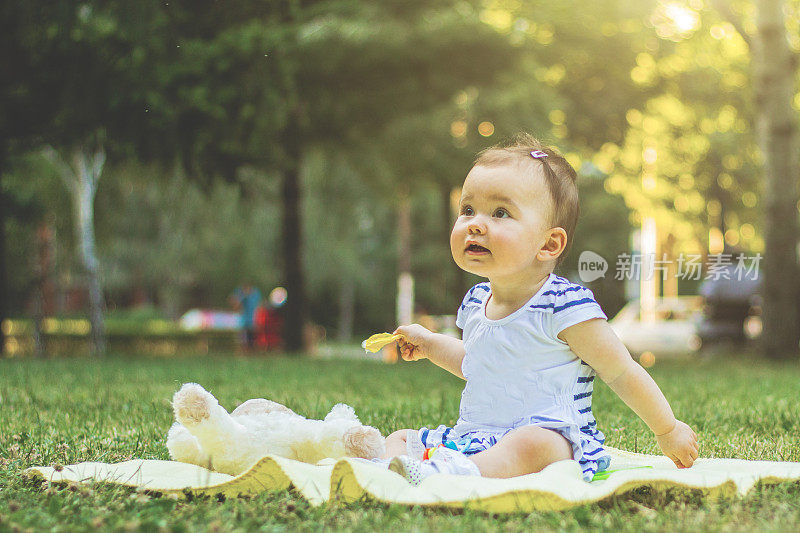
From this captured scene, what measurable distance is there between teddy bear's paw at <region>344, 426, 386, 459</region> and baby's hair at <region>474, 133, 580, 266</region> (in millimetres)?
859

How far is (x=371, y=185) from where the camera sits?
16641mm

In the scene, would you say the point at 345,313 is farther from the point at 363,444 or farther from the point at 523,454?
the point at 523,454

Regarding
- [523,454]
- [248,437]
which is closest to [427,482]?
[523,454]

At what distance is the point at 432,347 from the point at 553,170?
817mm

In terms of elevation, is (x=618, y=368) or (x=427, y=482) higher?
(x=618, y=368)

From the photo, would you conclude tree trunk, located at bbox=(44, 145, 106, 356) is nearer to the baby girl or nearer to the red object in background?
the red object in background

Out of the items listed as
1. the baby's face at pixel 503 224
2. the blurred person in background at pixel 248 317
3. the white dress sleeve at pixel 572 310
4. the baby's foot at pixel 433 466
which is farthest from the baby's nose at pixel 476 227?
the blurred person in background at pixel 248 317

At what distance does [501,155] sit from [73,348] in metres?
14.2

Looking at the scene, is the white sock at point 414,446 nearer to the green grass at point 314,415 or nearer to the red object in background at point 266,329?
the green grass at point 314,415

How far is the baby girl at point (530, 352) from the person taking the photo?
259 cm

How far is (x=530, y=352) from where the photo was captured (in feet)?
8.78

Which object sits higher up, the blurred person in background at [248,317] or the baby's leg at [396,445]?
the baby's leg at [396,445]

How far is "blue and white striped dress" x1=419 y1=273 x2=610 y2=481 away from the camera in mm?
2629

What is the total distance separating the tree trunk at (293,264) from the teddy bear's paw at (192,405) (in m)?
12.3
